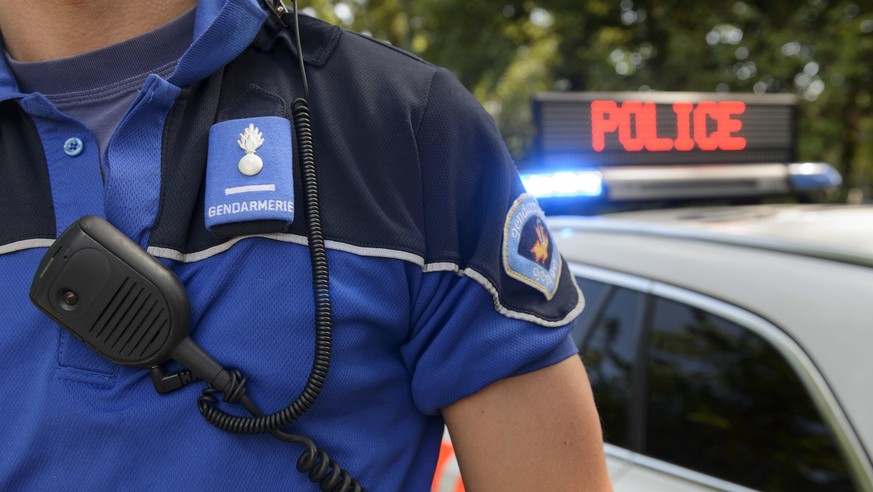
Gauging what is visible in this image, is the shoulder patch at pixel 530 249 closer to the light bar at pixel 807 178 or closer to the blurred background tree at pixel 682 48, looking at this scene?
the light bar at pixel 807 178

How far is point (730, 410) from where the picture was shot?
1.93 metres

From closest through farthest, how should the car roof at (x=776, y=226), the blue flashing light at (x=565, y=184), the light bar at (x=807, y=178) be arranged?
the car roof at (x=776, y=226) → the blue flashing light at (x=565, y=184) → the light bar at (x=807, y=178)

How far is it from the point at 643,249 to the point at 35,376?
1596 millimetres

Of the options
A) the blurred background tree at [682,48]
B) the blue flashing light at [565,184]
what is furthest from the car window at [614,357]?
the blurred background tree at [682,48]

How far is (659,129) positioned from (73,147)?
8.03 ft

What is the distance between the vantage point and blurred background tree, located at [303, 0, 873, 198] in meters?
8.71

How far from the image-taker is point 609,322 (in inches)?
88.8

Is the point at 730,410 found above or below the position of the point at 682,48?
below

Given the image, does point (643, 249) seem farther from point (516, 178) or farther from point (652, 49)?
point (652, 49)

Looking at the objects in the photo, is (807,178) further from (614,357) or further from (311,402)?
(311,402)

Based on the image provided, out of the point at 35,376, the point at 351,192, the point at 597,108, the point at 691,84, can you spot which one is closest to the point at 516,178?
the point at 351,192

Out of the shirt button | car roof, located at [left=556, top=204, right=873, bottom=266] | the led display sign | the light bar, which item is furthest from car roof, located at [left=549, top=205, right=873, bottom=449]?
the shirt button

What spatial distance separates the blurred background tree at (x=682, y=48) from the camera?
8711 mm

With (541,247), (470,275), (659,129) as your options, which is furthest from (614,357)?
(470,275)
